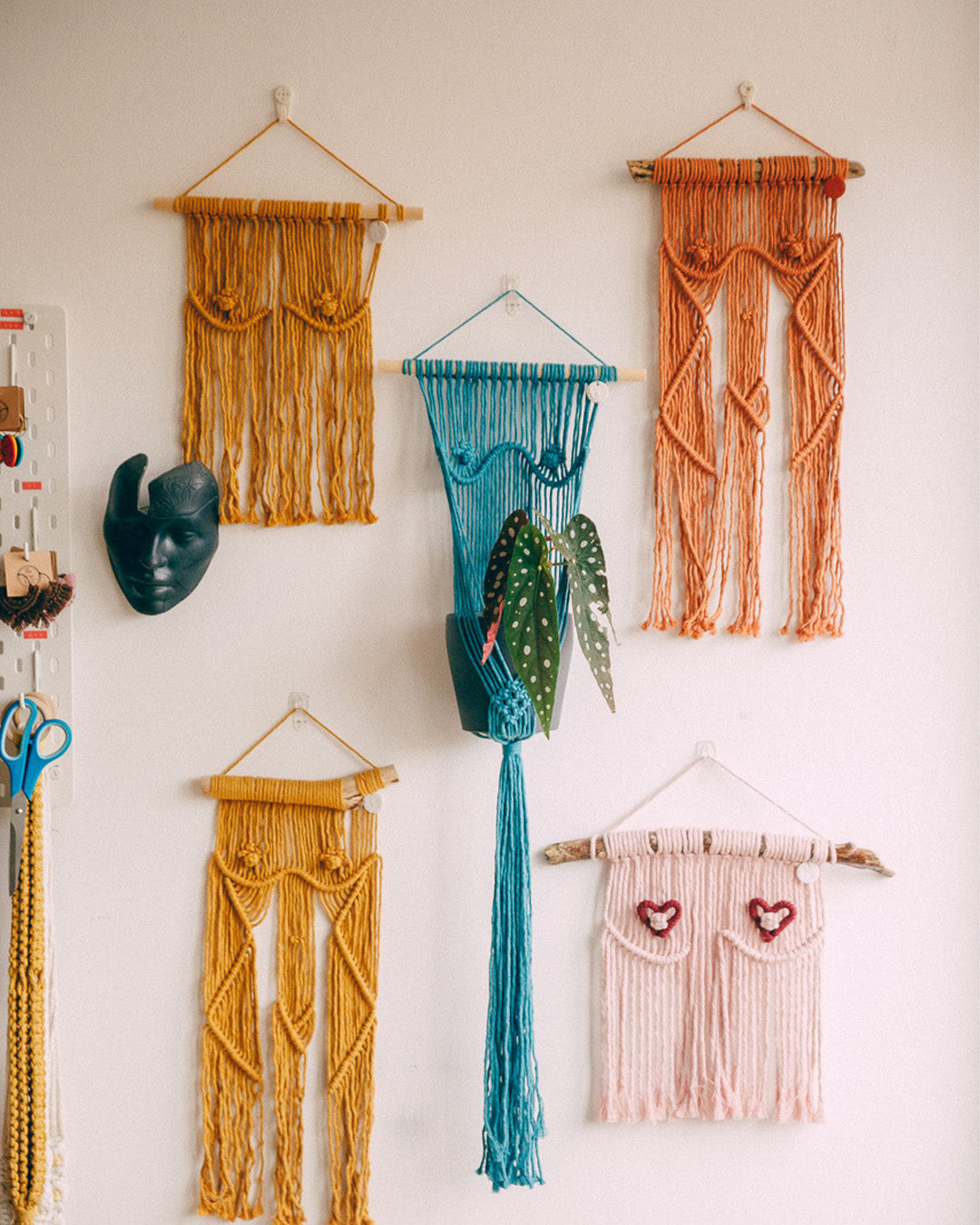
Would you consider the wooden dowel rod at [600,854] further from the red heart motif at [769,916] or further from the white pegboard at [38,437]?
the white pegboard at [38,437]

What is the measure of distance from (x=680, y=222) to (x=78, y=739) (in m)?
1.15

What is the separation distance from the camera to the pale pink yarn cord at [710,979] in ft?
4.52

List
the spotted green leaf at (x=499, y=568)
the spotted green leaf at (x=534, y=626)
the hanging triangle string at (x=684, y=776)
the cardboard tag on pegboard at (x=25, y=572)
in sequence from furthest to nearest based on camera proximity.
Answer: the hanging triangle string at (x=684, y=776)
the cardboard tag on pegboard at (x=25, y=572)
the spotted green leaf at (x=499, y=568)
the spotted green leaf at (x=534, y=626)

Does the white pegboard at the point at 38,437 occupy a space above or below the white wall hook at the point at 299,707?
above

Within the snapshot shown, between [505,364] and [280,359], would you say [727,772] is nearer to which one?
[505,364]

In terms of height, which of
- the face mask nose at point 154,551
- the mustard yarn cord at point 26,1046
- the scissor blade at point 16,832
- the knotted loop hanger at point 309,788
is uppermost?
the face mask nose at point 154,551

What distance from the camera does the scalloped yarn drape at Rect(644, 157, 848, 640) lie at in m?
1.36

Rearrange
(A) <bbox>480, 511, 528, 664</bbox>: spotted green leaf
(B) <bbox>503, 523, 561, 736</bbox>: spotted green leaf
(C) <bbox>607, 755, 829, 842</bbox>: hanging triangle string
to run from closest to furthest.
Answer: (B) <bbox>503, 523, 561, 736</bbox>: spotted green leaf < (A) <bbox>480, 511, 528, 664</bbox>: spotted green leaf < (C) <bbox>607, 755, 829, 842</bbox>: hanging triangle string

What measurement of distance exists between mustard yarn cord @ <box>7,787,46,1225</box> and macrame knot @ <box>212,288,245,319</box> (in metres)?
0.77

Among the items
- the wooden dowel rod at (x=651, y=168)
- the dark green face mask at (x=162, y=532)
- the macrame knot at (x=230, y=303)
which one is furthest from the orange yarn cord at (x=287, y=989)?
the wooden dowel rod at (x=651, y=168)

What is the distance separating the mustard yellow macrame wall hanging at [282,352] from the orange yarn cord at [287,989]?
423mm

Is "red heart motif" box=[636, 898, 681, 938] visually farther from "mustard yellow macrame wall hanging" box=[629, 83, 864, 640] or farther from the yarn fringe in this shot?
the yarn fringe

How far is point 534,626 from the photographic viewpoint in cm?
110

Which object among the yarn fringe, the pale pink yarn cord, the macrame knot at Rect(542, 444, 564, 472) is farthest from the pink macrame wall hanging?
the yarn fringe
